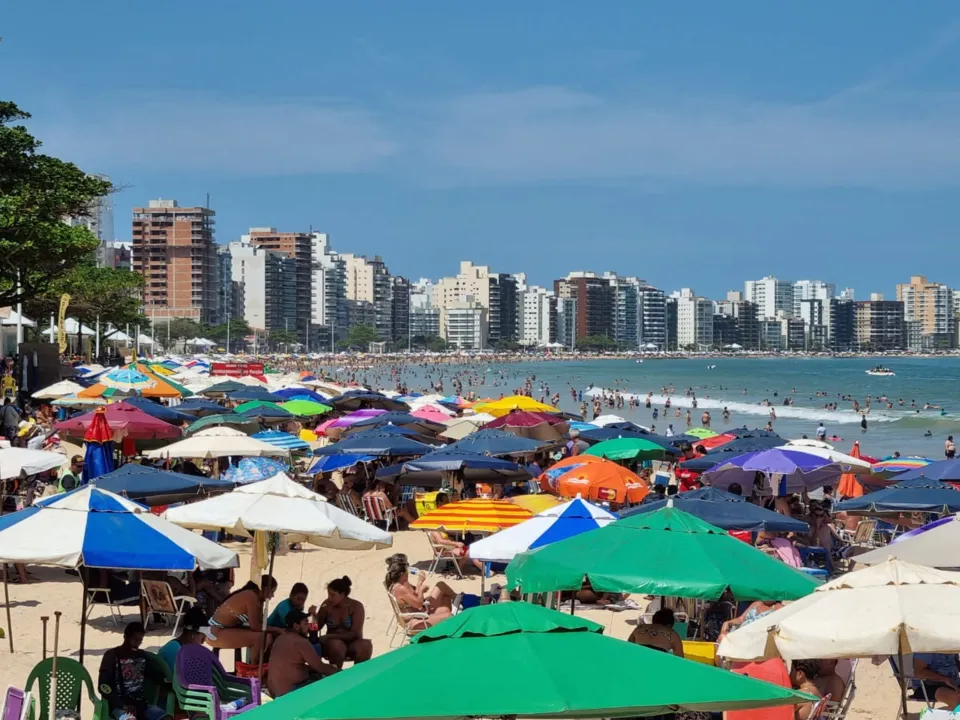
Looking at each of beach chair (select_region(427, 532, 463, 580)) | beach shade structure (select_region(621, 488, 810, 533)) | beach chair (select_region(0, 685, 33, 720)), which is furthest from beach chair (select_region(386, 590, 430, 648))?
beach chair (select_region(0, 685, 33, 720))

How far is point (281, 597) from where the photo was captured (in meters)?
11.4

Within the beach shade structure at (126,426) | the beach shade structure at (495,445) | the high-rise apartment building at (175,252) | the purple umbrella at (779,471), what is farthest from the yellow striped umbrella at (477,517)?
the high-rise apartment building at (175,252)

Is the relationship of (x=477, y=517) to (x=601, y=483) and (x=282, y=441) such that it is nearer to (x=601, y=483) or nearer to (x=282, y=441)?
(x=601, y=483)

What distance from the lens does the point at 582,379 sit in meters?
122

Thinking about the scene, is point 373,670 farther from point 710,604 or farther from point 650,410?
point 650,410

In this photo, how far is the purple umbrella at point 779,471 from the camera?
46.7 feet

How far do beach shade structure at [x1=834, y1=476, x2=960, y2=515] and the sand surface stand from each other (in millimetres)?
3127

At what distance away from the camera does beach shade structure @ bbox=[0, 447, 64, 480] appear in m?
11.3

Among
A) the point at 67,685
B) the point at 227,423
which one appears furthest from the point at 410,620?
the point at 227,423

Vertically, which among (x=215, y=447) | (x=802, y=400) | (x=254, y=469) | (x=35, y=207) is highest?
(x=35, y=207)

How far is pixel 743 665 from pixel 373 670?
4110mm

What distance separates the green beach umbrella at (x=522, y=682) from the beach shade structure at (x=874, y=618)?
162 centimetres

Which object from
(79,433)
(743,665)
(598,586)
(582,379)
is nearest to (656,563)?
(598,586)

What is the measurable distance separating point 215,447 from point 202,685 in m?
7.62
